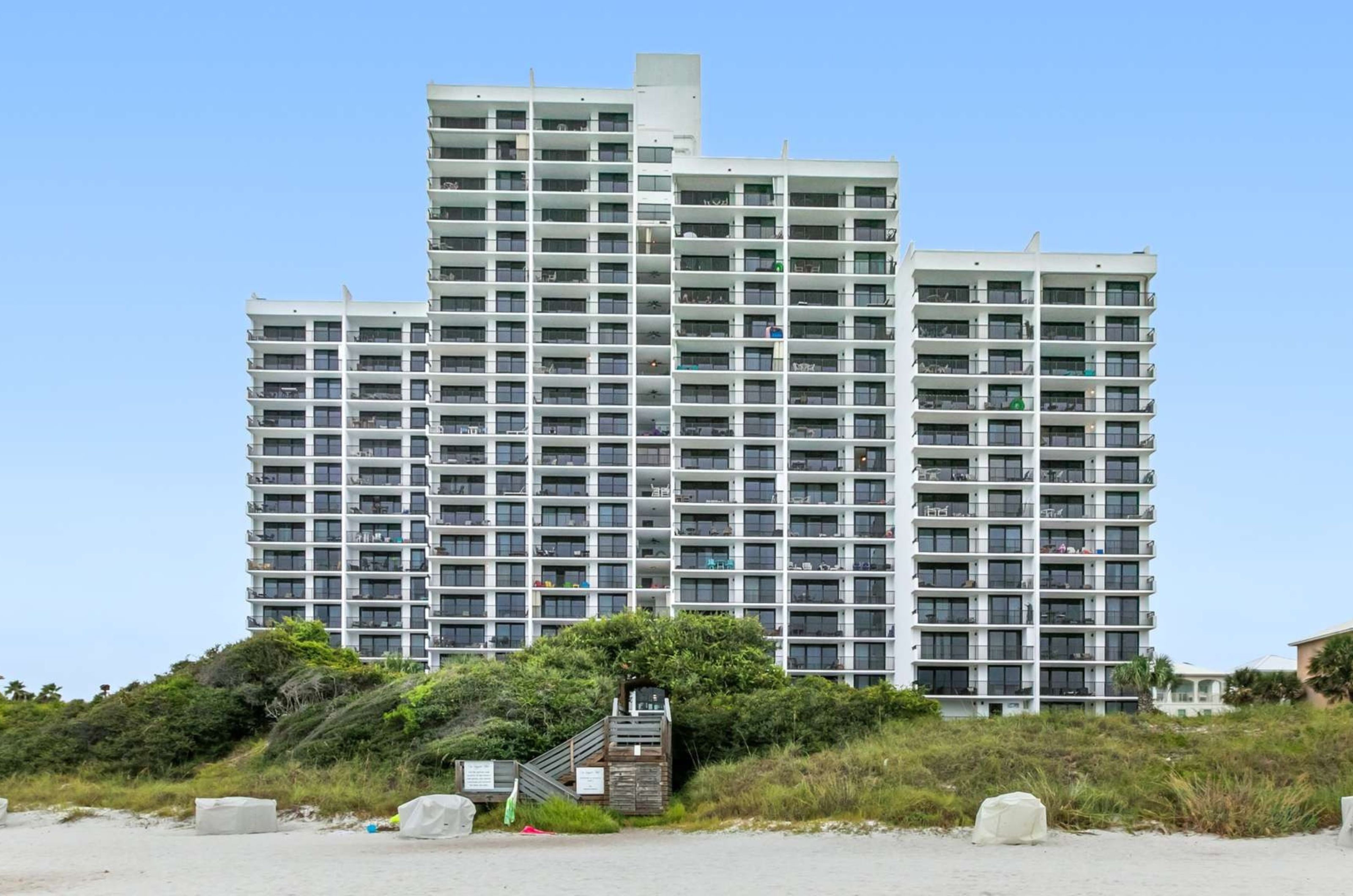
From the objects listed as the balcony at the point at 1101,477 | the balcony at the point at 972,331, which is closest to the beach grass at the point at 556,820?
the balcony at the point at 972,331

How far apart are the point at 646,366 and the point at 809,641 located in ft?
65.9

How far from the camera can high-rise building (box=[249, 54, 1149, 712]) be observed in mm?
80062

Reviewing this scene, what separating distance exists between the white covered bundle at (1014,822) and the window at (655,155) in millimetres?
64301

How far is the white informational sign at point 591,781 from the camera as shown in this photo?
36469 mm

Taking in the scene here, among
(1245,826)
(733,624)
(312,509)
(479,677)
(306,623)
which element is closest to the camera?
(1245,826)

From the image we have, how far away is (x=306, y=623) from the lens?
Result: 211ft

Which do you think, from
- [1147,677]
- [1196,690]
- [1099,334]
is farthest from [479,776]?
[1196,690]

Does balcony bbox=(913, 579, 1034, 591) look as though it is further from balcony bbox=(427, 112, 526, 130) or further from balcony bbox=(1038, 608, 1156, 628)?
balcony bbox=(427, 112, 526, 130)

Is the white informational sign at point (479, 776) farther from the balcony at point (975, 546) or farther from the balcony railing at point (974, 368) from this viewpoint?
the balcony railing at point (974, 368)

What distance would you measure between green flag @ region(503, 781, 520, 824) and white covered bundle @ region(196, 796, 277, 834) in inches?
247

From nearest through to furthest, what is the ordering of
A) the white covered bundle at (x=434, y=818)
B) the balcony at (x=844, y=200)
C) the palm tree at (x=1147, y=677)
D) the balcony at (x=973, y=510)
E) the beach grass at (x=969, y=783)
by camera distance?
the beach grass at (x=969, y=783), the white covered bundle at (x=434, y=818), the palm tree at (x=1147, y=677), the balcony at (x=973, y=510), the balcony at (x=844, y=200)

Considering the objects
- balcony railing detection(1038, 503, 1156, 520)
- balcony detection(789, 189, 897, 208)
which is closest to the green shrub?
balcony railing detection(1038, 503, 1156, 520)

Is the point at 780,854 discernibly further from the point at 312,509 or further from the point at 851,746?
the point at 312,509

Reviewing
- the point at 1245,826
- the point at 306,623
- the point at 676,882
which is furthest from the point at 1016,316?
the point at 676,882
